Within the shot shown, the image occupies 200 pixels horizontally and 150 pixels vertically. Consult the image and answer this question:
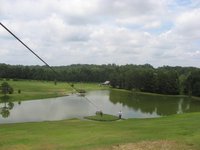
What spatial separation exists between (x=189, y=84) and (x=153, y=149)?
9811 cm

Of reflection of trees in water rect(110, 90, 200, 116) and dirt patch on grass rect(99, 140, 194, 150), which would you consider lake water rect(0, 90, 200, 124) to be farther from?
dirt patch on grass rect(99, 140, 194, 150)

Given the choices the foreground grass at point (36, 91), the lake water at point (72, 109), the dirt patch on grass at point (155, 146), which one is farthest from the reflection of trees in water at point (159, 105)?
the dirt patch on grass at point (155, 146)

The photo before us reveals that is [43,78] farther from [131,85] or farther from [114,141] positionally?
[114,141]

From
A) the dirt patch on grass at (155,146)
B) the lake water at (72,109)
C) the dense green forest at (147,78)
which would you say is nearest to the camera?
the dirt patch on grass at (155,146)

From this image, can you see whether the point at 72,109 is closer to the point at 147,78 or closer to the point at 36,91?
the point at 36,91

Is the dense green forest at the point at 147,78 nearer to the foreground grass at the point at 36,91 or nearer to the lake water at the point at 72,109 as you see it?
the foreground grass at the point at 36,91

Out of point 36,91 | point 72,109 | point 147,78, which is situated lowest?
point 72,109

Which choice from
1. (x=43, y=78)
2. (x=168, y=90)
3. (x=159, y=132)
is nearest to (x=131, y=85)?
(x=168, y=90)

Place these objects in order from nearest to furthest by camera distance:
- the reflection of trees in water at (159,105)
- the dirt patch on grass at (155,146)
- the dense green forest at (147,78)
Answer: the dirt patch on grass at (155,146) → the reflection of trees in water at (159,105) → the dense green forest at (147,78)

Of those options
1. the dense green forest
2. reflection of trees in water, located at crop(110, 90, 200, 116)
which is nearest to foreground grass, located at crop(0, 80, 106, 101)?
the dense green forest

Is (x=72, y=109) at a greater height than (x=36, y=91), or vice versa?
(x=36, y=91)

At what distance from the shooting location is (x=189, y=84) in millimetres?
109250

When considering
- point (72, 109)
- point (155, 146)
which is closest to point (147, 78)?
point (72, 109)

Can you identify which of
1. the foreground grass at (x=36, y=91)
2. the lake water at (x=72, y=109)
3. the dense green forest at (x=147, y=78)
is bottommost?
the lake water at (x=72, y=109)
